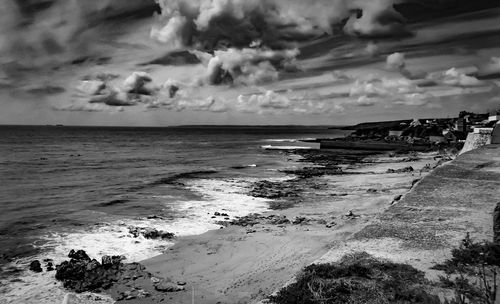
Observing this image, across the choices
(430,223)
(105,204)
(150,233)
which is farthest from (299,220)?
(105,204)

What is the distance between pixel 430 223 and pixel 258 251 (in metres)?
5.93

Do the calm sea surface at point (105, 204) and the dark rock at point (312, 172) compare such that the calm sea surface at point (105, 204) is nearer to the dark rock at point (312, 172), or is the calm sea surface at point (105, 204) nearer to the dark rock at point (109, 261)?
the dark rock at point (109, 261)

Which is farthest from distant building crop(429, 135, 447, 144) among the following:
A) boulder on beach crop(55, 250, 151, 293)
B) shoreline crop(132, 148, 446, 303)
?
boulder on beach crop(55, 250, 151, 293)

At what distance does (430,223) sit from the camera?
332 inches

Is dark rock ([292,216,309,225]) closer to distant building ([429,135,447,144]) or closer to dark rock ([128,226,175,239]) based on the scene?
dark rock ([128,226,175,239])

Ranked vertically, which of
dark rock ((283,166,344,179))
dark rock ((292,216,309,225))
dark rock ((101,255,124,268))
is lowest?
dark rock ((283,166,344,179))

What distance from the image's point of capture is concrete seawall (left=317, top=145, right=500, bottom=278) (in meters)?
6.80

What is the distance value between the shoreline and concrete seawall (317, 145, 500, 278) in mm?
871

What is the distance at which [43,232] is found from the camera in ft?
49.0

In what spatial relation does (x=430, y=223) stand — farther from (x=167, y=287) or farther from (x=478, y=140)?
(x=478, y=140)

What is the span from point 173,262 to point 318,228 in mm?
6358

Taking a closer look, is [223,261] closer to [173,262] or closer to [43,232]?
[173,262]

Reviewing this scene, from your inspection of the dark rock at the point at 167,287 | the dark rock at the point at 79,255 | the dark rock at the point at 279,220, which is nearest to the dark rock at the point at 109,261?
the dark rock at the point at 79,255

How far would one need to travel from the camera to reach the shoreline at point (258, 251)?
9.41 metres
